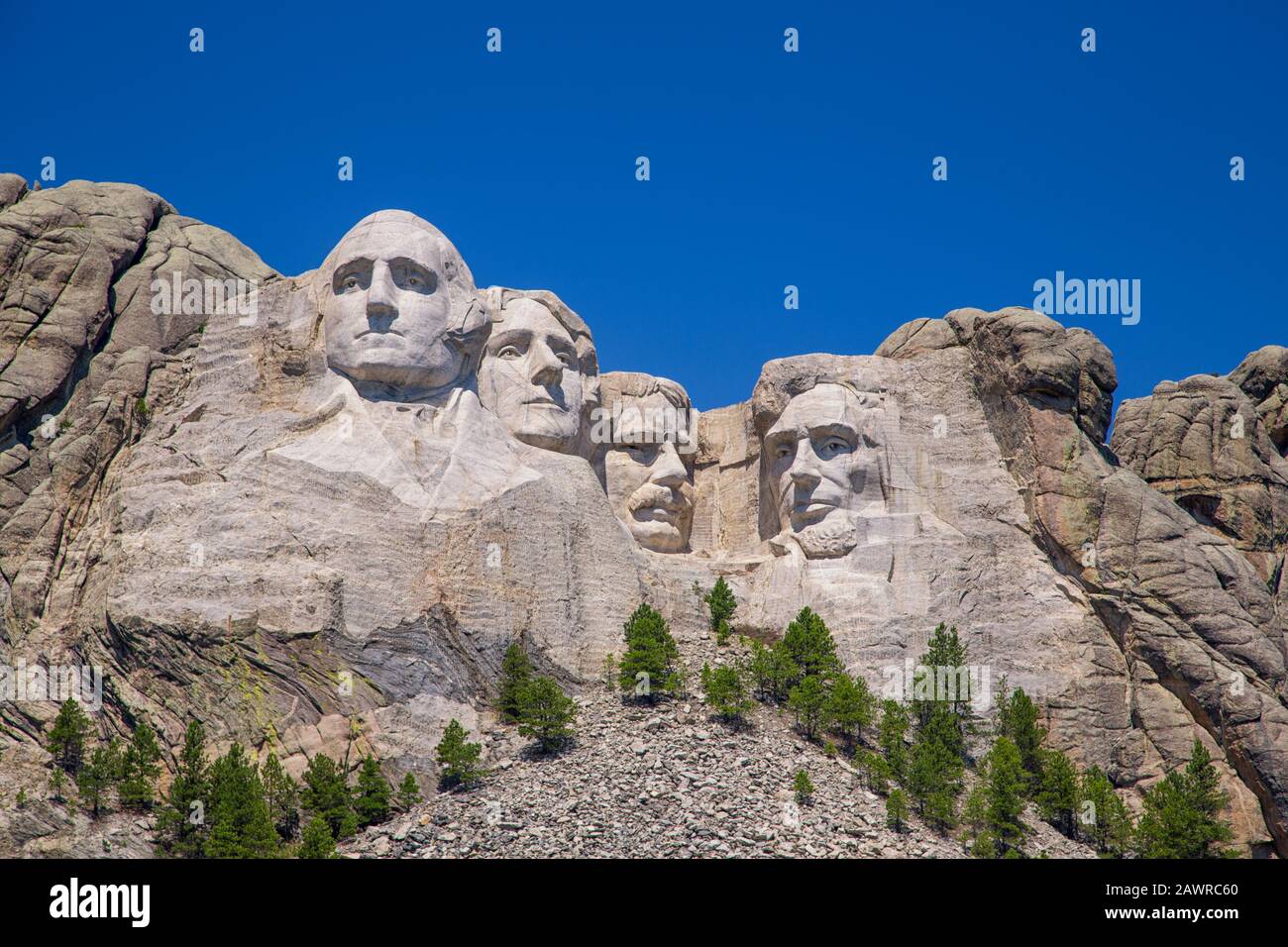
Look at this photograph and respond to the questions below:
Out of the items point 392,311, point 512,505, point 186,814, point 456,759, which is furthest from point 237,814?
point 392,311

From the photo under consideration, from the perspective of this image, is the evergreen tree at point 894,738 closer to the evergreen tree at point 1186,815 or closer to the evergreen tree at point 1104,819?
the evergreen tree at point 1104,819

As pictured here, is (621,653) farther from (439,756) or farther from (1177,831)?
(1177,831)

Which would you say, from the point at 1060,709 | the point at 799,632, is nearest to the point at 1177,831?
the point at 1060,709

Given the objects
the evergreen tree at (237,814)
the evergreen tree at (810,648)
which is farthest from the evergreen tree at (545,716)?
the evergreen tree at (237,814)

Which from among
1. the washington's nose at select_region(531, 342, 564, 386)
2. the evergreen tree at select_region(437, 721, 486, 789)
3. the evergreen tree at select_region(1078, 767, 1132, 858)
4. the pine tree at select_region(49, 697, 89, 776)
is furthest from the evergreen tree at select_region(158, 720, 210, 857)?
the evergreen tree at select_region(1078, 767, 1132, 858)

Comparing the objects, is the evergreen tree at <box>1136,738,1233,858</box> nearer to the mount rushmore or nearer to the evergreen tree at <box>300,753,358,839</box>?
the mount rushmore

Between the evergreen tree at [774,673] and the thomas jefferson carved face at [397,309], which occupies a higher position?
the thomas jefferson carved face at [397,309]

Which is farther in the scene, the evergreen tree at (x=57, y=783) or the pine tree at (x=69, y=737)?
the pine tree at (x=69, y=737)
